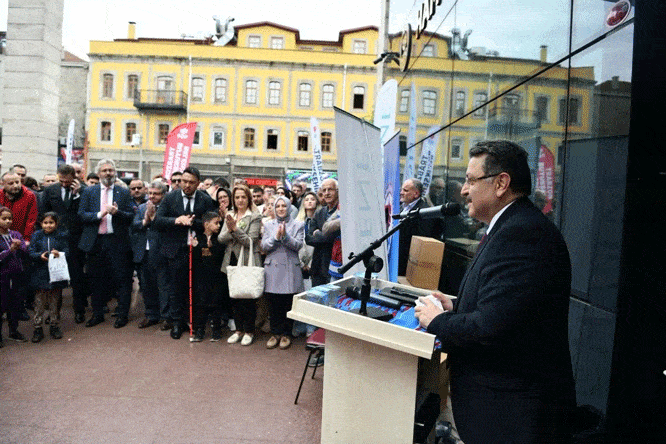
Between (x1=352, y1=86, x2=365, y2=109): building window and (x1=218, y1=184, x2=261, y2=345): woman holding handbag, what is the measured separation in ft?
104

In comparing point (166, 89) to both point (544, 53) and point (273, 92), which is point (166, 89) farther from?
point (544, 53)

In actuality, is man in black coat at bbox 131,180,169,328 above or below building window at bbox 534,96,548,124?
below

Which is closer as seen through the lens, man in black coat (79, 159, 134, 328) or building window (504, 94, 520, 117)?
building window (504, 94, 520, 117)

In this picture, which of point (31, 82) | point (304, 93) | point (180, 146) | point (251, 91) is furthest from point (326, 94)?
point (180, 146)

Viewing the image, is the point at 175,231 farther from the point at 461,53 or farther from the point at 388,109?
the point at 461,53

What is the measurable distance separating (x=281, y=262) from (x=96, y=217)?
2543 millimetres

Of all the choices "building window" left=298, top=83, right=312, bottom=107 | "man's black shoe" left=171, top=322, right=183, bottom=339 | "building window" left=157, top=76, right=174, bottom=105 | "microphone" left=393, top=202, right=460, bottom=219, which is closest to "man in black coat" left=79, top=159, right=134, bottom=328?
"man's black shoe" left=171, top=322, right=183, bottom=339

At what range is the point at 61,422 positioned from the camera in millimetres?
3859

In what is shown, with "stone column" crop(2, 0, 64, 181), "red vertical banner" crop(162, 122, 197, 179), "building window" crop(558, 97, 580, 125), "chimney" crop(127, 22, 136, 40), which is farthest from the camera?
"chimney" crop(127, 22, 136, 40)

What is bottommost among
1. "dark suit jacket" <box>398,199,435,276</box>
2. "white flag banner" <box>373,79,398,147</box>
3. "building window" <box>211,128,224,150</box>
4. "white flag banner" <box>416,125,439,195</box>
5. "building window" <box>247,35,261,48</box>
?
"dark suit jacket" <box>398,199,435,276</box>

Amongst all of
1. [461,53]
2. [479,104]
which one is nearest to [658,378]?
[479,104]

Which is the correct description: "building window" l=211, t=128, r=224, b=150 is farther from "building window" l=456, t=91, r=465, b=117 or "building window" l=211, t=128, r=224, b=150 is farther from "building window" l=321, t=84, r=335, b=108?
"building window" l=456, t=91, r=465, b=117

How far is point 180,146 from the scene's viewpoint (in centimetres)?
904

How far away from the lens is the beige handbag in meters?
5.82
